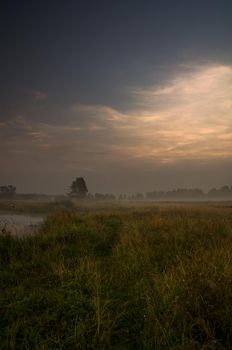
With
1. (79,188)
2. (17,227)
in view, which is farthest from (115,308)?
(79,188)

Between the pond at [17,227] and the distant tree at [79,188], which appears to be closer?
the pond at [17,227]

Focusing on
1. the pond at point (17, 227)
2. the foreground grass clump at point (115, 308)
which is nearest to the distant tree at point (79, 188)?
the pond at point (17, 227)

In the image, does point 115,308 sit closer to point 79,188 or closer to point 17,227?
point 17,227

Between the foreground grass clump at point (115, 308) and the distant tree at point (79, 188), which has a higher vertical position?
the distant tree at point (79, 188)

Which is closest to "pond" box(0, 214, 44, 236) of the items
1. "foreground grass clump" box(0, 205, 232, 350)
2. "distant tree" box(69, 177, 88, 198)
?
"foreground grass clump" box(0, 205, 232, 350)

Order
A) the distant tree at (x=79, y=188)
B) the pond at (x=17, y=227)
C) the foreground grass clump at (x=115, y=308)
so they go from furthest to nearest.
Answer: the distant tree at (x=79, y=188) → the pond at (x=17, y=227) → the foreground grass clump at (x=115, y=308)

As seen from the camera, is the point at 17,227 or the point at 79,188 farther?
the point at 79,188

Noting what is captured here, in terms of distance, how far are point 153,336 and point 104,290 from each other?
1.74 meters

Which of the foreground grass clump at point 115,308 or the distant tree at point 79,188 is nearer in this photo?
the foreground grass clump at point 115,308

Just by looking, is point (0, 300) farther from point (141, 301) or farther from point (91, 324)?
point (141, 301)

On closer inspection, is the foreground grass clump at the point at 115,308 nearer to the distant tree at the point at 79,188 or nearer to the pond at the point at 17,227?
the pond at the point at 17,227

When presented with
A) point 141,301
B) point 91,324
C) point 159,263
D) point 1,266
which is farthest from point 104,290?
point 1,266

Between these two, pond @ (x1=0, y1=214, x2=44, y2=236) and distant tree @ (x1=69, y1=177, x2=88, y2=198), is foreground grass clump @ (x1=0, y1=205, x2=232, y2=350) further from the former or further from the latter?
distant tree @ (x1=69, y1=177, x2=88, y2=198)

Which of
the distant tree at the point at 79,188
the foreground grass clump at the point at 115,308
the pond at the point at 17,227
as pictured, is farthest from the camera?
the distant tree at the point at 79,188
